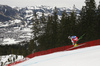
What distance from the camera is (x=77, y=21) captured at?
106 feet

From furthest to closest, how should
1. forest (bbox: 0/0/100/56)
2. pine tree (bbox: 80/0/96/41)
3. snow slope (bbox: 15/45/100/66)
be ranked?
forest (bbox: 0/0/100/56)
pine tree (bbox: 80/0/96/41)
snow slope (bbox: 15/45/100/66)

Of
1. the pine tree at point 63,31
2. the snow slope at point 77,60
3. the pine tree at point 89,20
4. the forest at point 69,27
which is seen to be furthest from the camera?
the pine tree at point 63,31

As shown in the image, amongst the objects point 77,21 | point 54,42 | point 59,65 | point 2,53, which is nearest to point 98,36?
point 77,21

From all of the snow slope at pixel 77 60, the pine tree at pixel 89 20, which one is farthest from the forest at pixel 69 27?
the snow slope at pixel 77 60

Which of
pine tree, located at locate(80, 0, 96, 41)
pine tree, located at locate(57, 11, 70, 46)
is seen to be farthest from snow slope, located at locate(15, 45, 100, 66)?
pine tree, located at locate(57, 11, 70, 46)

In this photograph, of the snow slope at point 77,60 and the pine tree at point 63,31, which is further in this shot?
the pine tree at point 63,31

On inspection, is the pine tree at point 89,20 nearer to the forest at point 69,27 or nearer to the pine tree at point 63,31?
the forest at point 69,27

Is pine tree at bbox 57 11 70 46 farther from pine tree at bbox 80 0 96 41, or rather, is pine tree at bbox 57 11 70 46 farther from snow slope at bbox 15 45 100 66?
snow slope at bbox 15 45 100 66

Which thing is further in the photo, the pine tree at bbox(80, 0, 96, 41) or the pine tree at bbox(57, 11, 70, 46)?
the pine tree at bbox(57, 11, 70, 46)

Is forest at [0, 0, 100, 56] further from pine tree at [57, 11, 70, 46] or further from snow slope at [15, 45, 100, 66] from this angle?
snow slope at [15, 45, 100, 66]

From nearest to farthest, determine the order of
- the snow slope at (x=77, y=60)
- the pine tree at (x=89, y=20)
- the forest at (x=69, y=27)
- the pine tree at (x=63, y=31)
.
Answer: the snow slope at (x=77, y=60) → the pine tree at (x=89, y=20) → the forest at (x=69, y=27) → the pine tree at (x=63, y=31)

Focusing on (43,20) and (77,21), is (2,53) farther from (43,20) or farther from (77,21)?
(77,21)

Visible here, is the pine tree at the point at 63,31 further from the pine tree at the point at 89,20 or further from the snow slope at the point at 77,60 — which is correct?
the snow slope at the point at 77,60

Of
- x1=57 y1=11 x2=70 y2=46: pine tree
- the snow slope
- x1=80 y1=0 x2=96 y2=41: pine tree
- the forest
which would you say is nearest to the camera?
the snow slope
